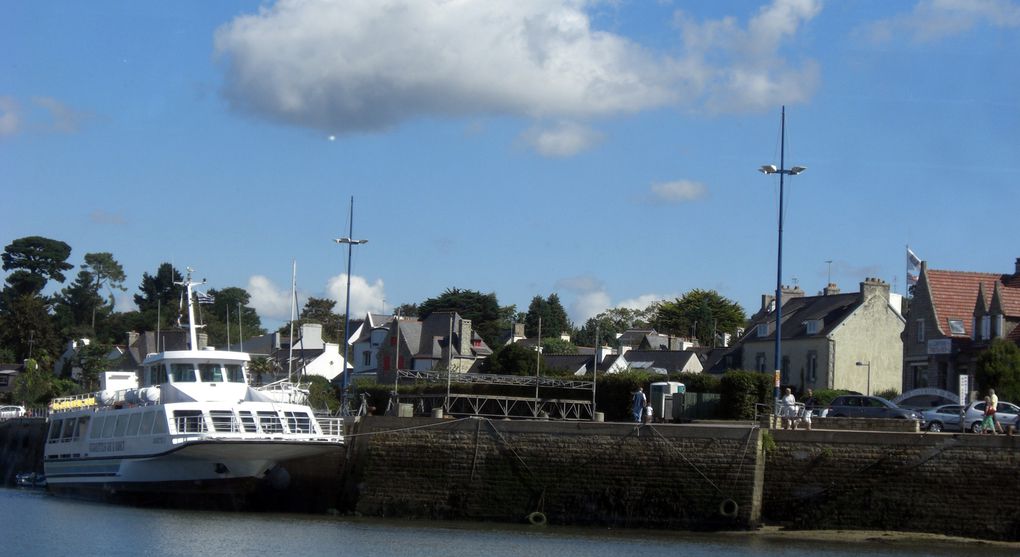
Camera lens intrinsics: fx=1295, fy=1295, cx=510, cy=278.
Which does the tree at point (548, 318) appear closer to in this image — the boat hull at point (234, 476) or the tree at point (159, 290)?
the tree at point (159, 290)

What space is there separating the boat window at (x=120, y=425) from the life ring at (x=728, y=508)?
19607 millimetres

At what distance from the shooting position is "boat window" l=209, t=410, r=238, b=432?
38.2m

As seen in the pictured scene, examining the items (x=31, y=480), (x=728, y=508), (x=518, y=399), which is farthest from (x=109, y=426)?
(x=728, y=508)

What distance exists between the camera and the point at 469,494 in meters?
36.8

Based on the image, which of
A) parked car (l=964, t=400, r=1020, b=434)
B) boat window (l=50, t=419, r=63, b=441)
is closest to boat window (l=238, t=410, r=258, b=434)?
boat window (l=50, t=419, r=63, b=441)

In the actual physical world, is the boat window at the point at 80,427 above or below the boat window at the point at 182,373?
below

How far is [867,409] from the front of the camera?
141ft

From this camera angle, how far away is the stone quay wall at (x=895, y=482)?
32312 millimetres

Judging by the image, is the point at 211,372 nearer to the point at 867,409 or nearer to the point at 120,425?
the point at 120,425

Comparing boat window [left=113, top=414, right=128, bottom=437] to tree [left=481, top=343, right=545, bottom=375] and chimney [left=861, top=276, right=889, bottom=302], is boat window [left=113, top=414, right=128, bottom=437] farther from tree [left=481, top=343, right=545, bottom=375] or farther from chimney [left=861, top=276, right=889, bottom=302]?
chimney [left=861, top=276, right=889, bottom=302]

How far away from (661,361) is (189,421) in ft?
178

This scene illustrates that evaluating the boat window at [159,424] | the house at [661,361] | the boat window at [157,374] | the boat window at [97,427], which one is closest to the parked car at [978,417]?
the boat window at [159,424]

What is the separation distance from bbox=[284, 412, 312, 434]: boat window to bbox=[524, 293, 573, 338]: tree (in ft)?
302

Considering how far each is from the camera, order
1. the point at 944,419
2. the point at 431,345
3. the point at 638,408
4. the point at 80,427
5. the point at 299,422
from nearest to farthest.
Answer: the point at 638,408, the point at 299,422, the point at 944,419, the point at 80,427, the point at 431,345
